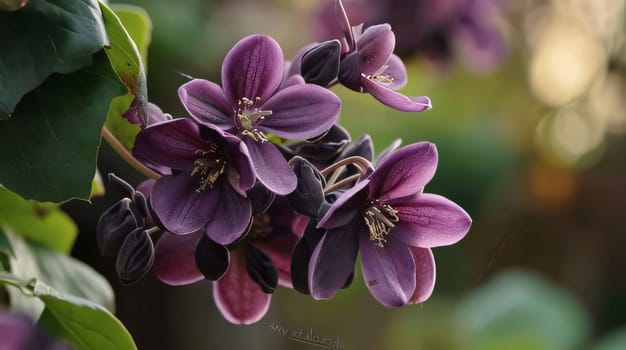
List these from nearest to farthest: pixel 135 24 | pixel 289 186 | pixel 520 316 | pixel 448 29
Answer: pixel 289 186 < pixel 135 24 < pixel 448 29 < pixel 520 316

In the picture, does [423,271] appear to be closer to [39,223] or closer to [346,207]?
[346,207]

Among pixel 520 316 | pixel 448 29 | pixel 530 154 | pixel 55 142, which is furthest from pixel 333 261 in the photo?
pixel 530 154

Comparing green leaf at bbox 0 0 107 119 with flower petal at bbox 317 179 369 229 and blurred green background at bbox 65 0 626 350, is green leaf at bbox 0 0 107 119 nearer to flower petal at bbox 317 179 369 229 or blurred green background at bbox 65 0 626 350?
flower petal at bbox 317 179 369 229

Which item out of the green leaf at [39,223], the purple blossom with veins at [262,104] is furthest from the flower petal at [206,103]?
the green leaf at [39,223]

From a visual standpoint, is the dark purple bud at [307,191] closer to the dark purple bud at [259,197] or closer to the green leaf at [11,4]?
the dark purple bud at [259,197]

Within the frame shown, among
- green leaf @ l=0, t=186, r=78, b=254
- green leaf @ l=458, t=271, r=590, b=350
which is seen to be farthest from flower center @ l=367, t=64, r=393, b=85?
green leaf @ l=458, t=271, r=590, b=350
